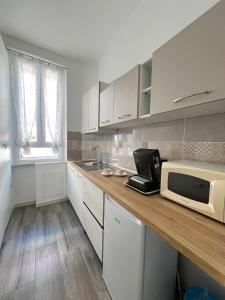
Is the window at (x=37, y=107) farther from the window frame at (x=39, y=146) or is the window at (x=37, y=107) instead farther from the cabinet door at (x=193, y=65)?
the cabinet door at (x=193, y=65)

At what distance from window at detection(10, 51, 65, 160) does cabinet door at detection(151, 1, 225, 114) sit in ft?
7.07

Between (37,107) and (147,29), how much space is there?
203cm

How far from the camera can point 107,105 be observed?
1.71 m

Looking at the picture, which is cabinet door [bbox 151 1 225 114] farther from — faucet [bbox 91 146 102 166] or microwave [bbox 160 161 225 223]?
faucet [bbox 91 146 102 166]

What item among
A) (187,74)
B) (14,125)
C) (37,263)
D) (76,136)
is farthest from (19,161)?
(187,74)

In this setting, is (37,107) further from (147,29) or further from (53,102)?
(147,29)

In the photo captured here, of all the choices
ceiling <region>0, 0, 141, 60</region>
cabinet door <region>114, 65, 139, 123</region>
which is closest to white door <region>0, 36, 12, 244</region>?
ceiling <region>0, 0, 141, 60</region>

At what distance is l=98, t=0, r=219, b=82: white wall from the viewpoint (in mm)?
1130

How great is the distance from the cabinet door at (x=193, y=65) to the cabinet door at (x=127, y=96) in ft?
0.84

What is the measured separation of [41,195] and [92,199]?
61.5 inches

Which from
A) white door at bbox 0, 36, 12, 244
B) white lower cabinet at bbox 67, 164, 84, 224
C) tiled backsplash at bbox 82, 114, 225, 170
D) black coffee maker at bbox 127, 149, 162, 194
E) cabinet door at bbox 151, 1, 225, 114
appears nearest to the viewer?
cabinet door at bbox 151, 1, 225, 114

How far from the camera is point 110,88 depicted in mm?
1646

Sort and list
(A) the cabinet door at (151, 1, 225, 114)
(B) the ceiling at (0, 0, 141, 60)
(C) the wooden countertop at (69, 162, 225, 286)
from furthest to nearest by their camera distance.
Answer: (B) the ceiling at (0, 0, 141, 60) < (A) the cabinet door at (151, 1, 225, 114) < (C) the wooden countertop at (69, 162, 225, 286)

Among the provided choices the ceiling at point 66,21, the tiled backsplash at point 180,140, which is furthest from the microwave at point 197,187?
the ceiling at point 66,21
